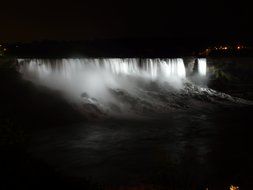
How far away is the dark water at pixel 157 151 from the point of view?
12.5 m

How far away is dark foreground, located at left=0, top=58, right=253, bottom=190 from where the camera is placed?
248 inches

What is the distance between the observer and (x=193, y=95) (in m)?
33.3

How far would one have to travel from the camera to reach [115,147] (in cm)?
1741

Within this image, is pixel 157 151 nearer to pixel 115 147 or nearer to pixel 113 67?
pixel 115 147

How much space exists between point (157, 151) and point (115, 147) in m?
1.98

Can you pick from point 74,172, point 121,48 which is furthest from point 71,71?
point 121,48

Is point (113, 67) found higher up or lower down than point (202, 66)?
higher up

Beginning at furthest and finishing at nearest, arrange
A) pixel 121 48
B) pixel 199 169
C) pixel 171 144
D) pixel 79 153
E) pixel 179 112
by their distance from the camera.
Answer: pixel 121 48, pixel 179 112, pixel 171 144, pixel 79 153, pixel 199 169

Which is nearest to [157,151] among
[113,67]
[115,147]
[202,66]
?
[115,147]

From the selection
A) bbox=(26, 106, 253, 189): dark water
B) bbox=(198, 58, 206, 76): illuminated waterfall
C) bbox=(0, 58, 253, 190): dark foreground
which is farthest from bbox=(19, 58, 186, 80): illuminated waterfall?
bbox=(26, 106, 253, 189): dark water

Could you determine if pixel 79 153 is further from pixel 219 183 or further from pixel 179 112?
pixel 179 112

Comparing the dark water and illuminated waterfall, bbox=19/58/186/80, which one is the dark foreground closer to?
the dark water

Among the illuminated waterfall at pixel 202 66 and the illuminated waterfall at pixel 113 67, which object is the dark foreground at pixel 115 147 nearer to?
the illuminated waterfall at pixel 113 67

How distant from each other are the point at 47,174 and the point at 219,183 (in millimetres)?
7465
